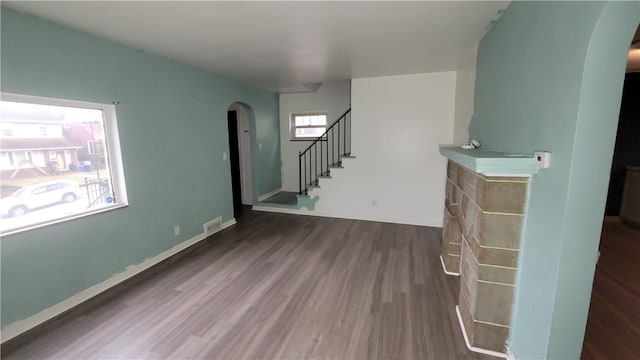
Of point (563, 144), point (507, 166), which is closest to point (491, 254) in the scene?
point (507, 166)

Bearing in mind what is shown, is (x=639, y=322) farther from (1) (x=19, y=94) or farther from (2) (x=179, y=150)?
(1) (x=19, y=94)

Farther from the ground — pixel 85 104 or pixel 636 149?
pixel 85 104

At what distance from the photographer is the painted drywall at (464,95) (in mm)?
3059

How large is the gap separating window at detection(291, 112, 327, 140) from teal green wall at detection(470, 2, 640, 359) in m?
4.52

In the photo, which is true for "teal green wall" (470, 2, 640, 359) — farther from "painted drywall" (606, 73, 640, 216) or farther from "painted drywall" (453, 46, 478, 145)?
"painted drywall" (606, 73, 640, 216)

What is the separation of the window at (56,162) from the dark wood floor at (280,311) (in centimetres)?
95

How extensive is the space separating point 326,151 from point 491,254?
4496 mm

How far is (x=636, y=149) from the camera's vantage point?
421cm

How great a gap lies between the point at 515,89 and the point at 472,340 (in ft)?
5.85

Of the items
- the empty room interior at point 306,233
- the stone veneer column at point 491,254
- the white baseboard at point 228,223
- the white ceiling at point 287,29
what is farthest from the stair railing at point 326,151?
the stone veneer column at point 491,254

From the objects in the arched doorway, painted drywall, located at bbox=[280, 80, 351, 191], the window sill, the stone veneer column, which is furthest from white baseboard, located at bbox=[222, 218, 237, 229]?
the stone veneer column

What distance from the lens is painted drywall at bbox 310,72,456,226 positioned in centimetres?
423

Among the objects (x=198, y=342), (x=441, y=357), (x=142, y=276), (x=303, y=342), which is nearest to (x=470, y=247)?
(x=441, y=357)

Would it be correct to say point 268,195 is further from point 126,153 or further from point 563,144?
point 563,144
